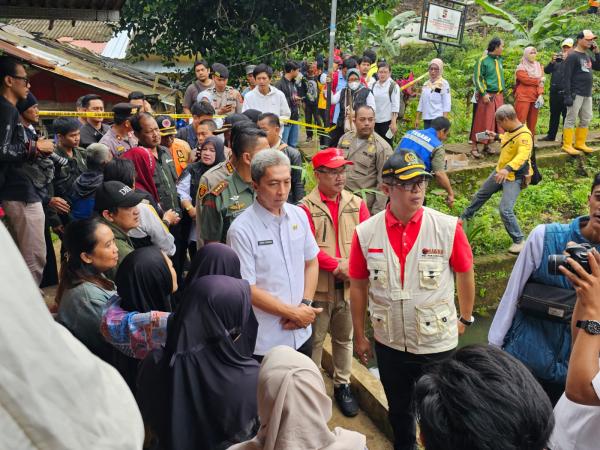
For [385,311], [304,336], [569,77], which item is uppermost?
[569,77]

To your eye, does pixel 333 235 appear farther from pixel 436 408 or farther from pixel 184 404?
pixel 436 408

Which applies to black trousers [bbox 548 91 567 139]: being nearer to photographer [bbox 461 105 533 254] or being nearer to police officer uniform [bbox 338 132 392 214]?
photographer [bbox 461 105 533 254]

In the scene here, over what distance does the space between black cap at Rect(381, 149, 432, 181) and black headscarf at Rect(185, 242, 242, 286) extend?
998 millimetres

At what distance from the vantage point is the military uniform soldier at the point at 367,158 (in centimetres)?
534

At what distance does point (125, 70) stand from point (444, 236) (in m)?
10.5

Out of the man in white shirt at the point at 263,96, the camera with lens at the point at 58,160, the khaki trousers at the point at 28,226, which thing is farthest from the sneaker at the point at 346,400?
the man in white shirt at the point at 263,96

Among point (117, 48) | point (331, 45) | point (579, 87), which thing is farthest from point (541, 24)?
point (117, 48)

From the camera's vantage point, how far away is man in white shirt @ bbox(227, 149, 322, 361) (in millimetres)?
3191

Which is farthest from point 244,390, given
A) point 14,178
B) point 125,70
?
point 125,70

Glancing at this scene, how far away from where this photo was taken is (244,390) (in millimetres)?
2455

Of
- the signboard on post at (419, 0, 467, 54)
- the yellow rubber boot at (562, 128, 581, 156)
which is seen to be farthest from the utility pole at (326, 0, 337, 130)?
the yellow rubber boot at (562, 128, 581, 156)

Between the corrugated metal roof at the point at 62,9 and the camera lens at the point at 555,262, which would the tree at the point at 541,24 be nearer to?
the corrugated metal roof at the point at 62,9

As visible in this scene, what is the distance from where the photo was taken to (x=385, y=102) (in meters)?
9.29

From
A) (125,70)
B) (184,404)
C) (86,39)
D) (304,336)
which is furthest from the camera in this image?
(86,39)
